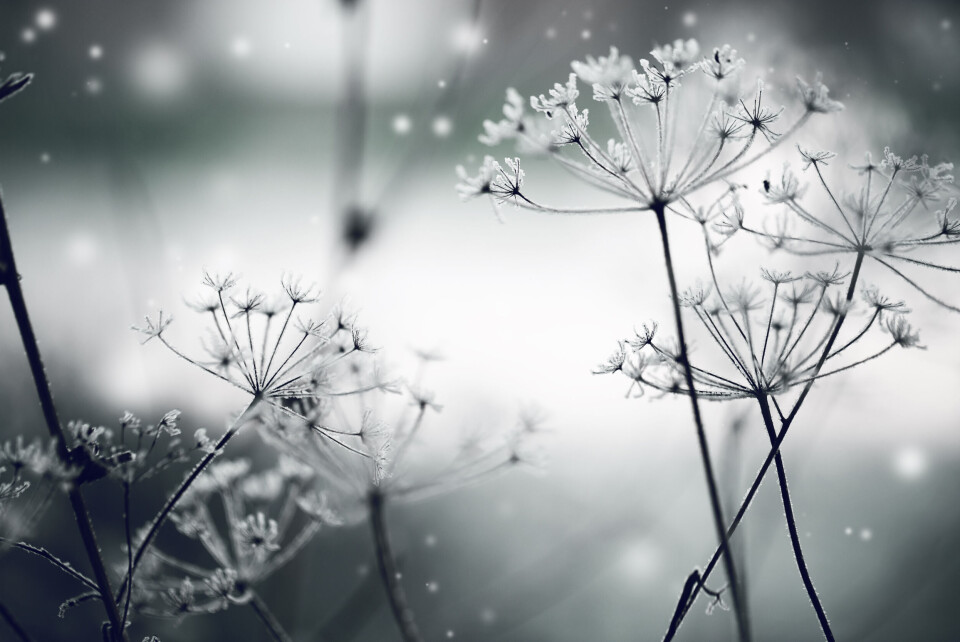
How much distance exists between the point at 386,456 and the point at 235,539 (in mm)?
398

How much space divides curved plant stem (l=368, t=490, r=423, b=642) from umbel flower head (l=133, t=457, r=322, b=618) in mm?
96

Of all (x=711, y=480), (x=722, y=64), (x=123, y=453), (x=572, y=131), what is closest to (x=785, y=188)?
(x=722, y=64)

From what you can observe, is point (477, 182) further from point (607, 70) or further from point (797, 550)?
point (797, 550)

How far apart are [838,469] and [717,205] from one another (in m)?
2.27

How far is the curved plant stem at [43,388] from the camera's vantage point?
0.57 meters

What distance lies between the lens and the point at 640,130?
2.63ft

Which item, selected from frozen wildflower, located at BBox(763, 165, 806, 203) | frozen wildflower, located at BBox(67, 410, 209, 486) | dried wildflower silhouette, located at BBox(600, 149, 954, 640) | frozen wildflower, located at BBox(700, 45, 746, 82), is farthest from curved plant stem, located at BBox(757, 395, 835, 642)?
frozen wildflower, located at BBox(67, 410, 209, 486)

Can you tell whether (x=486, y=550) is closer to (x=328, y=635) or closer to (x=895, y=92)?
(x=328, y=635)

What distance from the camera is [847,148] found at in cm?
147

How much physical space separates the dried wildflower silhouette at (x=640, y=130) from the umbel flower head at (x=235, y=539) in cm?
57

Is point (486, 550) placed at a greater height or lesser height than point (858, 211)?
greater

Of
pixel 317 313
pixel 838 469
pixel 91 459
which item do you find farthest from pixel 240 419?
pixel 838 469

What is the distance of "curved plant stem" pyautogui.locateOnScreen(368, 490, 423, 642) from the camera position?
69 centimetres

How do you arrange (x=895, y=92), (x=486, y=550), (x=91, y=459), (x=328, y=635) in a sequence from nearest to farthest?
(x=91, y=459) < (x=328, y=635) < (x=895, y=92) < (x=486, y=550)
